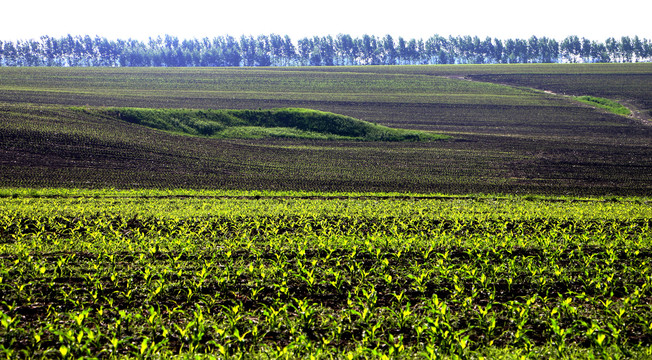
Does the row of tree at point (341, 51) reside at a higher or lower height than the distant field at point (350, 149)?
higher

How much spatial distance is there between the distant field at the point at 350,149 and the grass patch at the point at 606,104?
11.2ft

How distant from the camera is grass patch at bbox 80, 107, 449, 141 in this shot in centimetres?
4738

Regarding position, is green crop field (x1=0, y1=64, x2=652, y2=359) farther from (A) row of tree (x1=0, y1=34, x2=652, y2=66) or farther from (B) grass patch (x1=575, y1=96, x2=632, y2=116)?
(A) row of tree (x1=0, y1=34, x2=652, y2=66)

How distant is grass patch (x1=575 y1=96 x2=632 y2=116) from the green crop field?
77.7 ft

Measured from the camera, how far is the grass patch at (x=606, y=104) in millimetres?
69725

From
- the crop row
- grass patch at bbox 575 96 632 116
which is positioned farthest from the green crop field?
grass patch at bbox 575 96 632 116

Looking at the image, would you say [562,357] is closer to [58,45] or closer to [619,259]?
[619,259]

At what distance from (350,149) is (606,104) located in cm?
5718

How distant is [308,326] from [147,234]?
9480 mm

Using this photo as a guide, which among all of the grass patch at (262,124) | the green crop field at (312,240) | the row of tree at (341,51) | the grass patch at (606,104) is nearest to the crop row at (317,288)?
the green crop field at (312,240)

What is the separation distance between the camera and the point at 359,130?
51.1 meters

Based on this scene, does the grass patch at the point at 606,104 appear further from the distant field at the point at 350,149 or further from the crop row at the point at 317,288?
the crop row at the point at 317,288

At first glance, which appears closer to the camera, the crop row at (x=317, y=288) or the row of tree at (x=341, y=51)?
the crop row at (x=317, y=288)

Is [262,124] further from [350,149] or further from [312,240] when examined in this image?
[312,240]
